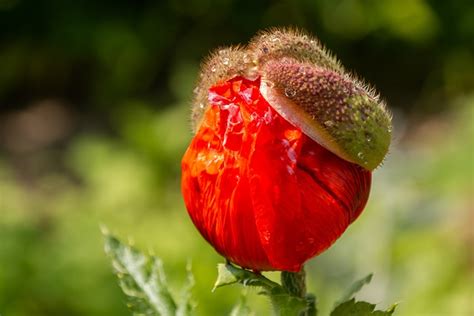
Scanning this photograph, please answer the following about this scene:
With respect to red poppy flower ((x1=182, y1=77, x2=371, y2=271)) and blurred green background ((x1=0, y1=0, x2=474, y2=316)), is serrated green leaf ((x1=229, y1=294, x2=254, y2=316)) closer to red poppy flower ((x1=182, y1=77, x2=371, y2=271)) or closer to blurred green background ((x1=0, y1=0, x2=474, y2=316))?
red poppy flower ((x1=182, y1=77, x2=371, y2=271))

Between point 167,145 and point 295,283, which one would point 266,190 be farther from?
point 167,145

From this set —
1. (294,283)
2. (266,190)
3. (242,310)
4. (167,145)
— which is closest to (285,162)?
(266,190)

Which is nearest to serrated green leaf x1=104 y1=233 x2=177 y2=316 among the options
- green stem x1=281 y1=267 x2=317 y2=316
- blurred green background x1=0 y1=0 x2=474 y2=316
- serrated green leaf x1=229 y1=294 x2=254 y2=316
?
serrated green leaf x1=229 y1=294 x2=254 y2=316

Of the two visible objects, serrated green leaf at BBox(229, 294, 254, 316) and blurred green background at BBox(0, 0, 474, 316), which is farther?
blurred green background at BBox(0, 0, 474, 316)

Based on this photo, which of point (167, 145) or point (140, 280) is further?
point (167, 145)

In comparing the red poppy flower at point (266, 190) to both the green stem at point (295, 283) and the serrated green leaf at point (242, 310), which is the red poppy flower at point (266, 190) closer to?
the green stem at point (295, 283)

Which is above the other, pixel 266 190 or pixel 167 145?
pixel 167 145
